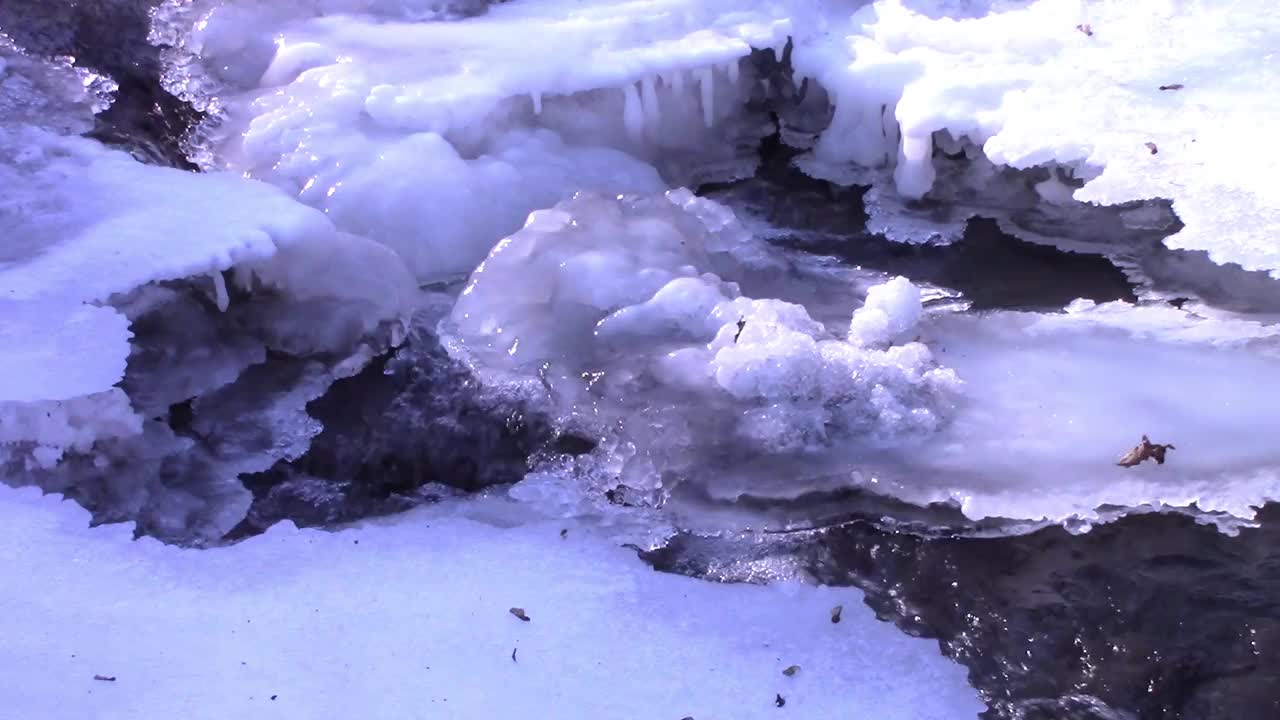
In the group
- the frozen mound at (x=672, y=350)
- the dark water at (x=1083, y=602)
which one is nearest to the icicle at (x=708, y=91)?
the frozen mound at (x=672, y=350)

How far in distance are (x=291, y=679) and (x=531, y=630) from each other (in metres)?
0.49

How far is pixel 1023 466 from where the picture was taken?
2947 mm

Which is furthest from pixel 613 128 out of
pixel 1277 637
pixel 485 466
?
pixel 1277 637

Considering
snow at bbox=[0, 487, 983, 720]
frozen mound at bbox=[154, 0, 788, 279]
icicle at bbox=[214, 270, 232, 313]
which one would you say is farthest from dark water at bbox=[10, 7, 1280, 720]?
frozen mound at bbox=[154, 0, 788, 279]

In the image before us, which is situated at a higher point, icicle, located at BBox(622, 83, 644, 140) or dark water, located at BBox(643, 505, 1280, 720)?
icicle, located at BBox(622, 83, 644, 140)

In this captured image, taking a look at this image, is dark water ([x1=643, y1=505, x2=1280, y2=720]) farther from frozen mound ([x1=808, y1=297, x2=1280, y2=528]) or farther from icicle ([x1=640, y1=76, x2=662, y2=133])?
icicle ([x1=640, y1=76, x2=662, y2=133])

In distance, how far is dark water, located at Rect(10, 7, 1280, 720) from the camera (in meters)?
2.42

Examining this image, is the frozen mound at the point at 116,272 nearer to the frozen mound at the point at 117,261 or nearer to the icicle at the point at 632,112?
the frozen mound at the point at 117,261

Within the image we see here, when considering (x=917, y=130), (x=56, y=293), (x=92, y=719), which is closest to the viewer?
(x=92, y=719)

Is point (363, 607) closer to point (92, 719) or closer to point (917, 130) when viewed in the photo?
point (92, 719)

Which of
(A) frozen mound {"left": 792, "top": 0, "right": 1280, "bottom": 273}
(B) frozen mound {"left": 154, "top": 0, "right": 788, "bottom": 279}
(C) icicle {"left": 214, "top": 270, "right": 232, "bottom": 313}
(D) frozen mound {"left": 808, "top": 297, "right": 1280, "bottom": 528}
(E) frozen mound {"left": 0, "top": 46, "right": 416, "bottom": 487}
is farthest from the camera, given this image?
(B) frozen mound {"left": 154, "top": 0, "right": 788, "bottom": 279}

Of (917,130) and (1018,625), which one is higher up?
(917,130)

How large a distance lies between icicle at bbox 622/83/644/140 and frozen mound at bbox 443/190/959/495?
26.7 inches

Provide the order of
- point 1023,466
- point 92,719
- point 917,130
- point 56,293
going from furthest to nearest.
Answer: point 917,130 < point 56,293 < point 1023,466 < point 92,719
